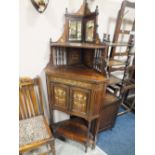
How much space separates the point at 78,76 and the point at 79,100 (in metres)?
0.27

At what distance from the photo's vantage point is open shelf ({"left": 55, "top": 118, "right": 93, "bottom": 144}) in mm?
1743

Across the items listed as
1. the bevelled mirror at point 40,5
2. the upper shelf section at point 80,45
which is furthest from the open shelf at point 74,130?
the bevelled mirror at point 40,5

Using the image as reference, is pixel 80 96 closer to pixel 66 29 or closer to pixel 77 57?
pixel 77 57

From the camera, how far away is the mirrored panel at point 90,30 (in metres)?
1.60

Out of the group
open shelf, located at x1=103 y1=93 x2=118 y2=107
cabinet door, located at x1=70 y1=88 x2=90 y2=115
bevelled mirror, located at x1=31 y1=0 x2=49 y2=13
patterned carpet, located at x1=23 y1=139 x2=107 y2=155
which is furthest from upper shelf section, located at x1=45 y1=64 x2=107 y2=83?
patterned carpet, located at x1=23 y1=139 x2=107 y2=155

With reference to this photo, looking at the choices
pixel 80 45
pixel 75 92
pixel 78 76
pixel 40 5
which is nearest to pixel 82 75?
pixel 78 76

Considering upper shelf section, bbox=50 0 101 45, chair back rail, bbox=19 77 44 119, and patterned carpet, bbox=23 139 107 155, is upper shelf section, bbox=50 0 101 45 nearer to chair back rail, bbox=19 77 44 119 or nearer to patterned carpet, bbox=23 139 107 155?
chair back rail, bbox=19 77 44 119

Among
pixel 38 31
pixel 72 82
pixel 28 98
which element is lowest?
pixel 28 98

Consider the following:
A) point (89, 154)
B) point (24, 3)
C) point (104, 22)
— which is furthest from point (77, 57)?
point (89, 154)

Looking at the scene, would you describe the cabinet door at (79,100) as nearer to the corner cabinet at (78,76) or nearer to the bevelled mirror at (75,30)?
the corner cabinet at (78,76)

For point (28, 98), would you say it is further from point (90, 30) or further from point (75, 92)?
point (90, 30)

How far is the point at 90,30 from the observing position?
164 centimetres

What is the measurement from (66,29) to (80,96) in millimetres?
814

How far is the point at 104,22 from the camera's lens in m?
2.04
